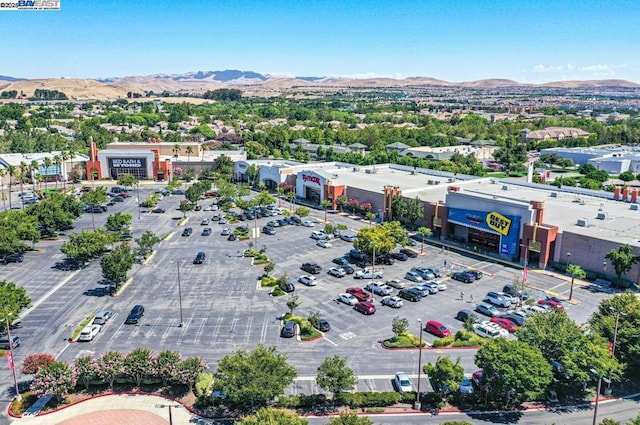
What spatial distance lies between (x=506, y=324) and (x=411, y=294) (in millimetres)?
10044

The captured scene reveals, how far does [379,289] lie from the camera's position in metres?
55.6

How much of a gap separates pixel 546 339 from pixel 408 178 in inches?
2622

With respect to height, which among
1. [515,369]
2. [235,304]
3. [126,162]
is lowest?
[235,304]

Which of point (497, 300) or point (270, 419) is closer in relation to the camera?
point (270, 419)

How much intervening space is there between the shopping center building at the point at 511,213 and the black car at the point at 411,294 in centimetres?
1633

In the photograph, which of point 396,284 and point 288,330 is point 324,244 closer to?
point 396,284

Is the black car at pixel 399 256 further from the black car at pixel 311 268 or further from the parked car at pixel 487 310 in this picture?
the parked car at pixel 487 310

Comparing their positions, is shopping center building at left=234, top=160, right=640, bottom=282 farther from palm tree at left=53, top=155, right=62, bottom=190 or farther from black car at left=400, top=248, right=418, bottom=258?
palm tree at left=53, top=155, right=62, bottom=190

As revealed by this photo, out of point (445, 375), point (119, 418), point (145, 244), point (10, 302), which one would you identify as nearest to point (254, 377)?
point (119, 418)

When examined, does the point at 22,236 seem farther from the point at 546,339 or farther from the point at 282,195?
the point at 546,339

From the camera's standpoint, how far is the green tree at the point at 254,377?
1277 inches

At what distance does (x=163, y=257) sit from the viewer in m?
68.1

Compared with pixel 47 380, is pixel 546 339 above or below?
above

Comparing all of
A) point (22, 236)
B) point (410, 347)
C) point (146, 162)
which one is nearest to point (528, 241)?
point (410, 347)
